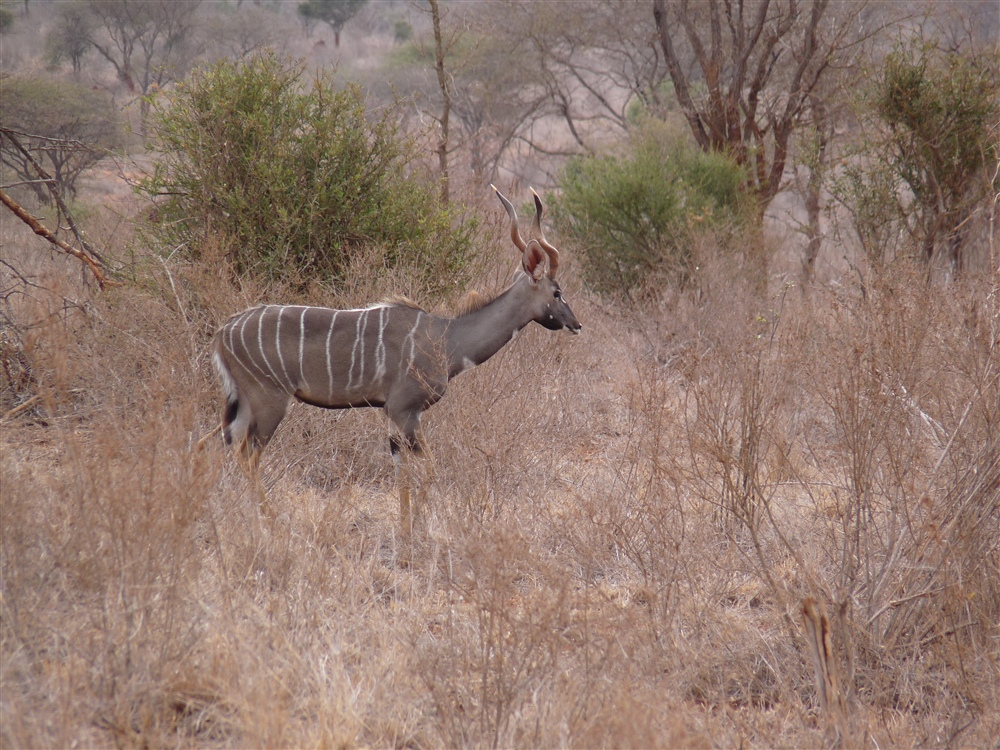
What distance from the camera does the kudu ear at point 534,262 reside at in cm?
554

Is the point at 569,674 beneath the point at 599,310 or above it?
beneath

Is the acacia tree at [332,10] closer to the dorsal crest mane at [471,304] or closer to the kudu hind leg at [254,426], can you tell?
the dorsal crest mane at [471,304]

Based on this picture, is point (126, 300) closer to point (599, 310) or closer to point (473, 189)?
point (473, 189)

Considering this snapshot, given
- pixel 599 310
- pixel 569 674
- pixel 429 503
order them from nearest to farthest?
1. pixel 569 674
2. pixel 429 503
3. pixel 599 310

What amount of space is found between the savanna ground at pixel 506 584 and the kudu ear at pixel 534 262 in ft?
2.30

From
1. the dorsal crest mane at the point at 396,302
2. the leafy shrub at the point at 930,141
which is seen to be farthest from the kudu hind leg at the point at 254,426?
the leafy shrub at the point at 930,141

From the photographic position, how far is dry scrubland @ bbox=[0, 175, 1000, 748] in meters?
3.05

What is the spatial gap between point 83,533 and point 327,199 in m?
3.79

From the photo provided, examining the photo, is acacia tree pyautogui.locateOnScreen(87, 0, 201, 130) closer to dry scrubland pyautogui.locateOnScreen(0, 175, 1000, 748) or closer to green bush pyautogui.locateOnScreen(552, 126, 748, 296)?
green bush pyautogui.locateOnScreen(552, 126, 748, 296)

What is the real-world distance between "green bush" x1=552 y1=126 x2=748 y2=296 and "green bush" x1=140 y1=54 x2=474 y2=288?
381cm

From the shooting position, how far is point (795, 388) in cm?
655

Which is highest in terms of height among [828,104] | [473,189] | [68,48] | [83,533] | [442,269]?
[68,48]

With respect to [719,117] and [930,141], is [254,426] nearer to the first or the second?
[930,141]

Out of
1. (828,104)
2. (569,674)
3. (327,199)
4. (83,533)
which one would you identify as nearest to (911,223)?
(828,104)
